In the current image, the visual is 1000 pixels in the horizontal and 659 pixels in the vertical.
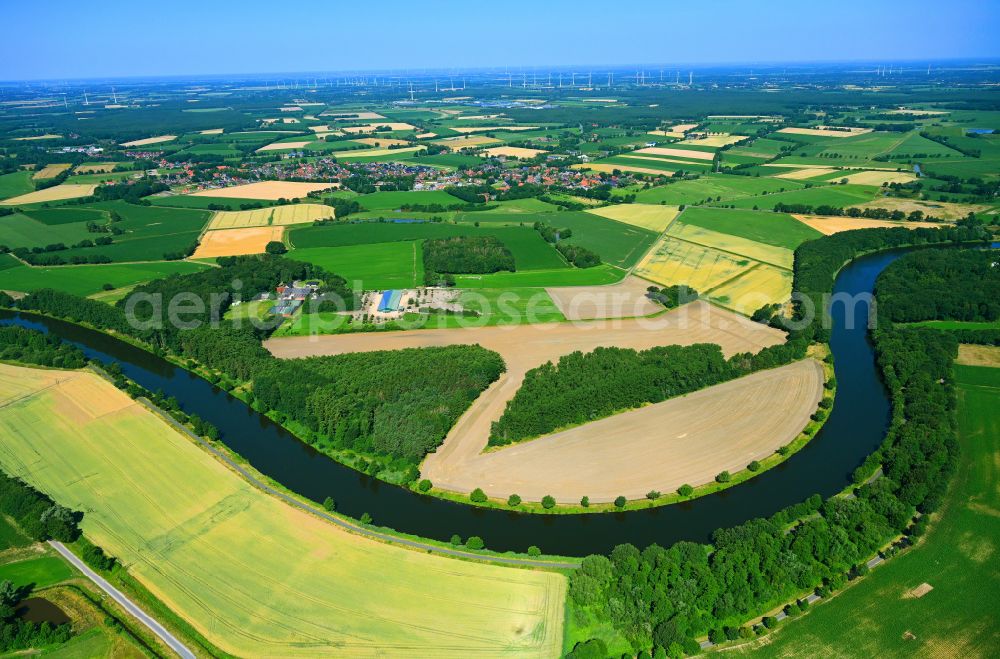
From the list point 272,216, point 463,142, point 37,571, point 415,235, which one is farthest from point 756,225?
point 463,142

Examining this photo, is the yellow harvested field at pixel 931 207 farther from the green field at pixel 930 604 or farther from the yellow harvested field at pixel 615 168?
the green field at pixel 930 604

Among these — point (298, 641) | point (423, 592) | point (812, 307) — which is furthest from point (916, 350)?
point (298, 641)

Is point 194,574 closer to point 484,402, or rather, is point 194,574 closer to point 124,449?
point 124,449

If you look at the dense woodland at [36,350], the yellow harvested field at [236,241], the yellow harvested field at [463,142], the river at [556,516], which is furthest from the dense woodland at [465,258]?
the yellow harvested field at [463,142]

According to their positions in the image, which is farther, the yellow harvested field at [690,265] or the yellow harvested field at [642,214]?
the yellow harvested field at [642,214]

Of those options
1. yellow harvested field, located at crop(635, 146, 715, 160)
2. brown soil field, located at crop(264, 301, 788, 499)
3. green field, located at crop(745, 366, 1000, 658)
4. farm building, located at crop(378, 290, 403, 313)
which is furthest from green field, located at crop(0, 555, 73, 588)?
yellow harvested field, located at crop(635, 146, 715, 160)

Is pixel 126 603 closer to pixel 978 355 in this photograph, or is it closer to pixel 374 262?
pixel 374 262
